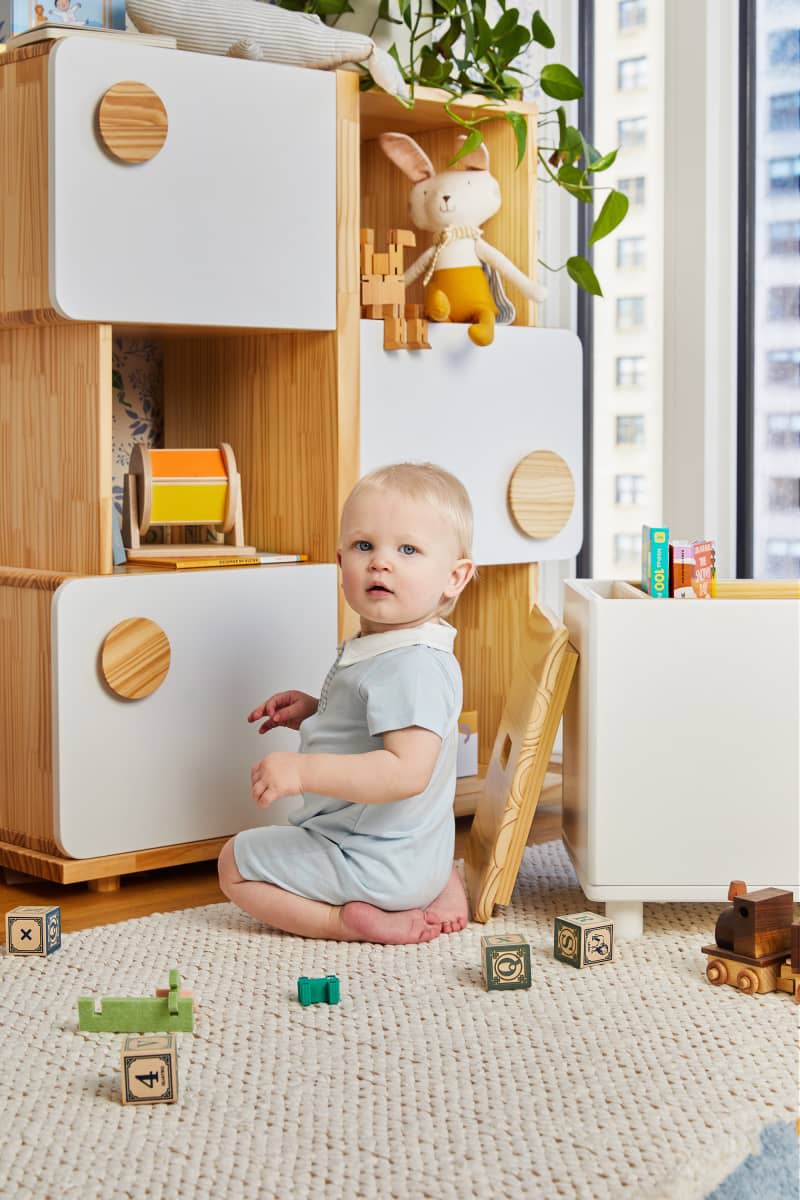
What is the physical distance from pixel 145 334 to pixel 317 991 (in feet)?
3.31

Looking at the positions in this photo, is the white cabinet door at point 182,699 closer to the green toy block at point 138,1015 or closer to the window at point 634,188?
the green toy block at point 138,1015

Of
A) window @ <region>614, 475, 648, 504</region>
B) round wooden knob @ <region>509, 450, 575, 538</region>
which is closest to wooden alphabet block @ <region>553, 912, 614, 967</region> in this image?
round wooden knob @ <region>509, 450, 575, 538</region>

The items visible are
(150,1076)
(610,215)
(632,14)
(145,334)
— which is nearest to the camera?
(150,1076)

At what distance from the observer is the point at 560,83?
6.62 feet

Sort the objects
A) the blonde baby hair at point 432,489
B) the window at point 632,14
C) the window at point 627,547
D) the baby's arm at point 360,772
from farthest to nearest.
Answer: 1. the window at point 627,547
2. the window at point 632,14
3. the blonde baby hair at point 432,489
4. the baby's arm at point 360,772

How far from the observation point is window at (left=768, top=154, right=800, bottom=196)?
2.08 meters

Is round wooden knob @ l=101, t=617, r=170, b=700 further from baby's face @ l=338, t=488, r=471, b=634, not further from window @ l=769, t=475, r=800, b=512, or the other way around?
window @ l=769, t=475, r=800, b=512

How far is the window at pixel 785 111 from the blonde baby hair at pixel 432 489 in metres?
0.98

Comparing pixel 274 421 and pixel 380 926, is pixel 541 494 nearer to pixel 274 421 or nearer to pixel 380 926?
pixel 274 421

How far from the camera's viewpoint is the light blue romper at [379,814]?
4.64 feet

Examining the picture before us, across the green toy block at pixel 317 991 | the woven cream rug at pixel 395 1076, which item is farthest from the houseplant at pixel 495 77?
the green toy block at pixel 317 991

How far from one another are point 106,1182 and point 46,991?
383 mm

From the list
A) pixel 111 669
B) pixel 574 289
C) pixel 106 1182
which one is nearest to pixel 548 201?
pixel 574 289

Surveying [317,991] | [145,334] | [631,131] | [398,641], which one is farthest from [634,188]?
[317,991]
